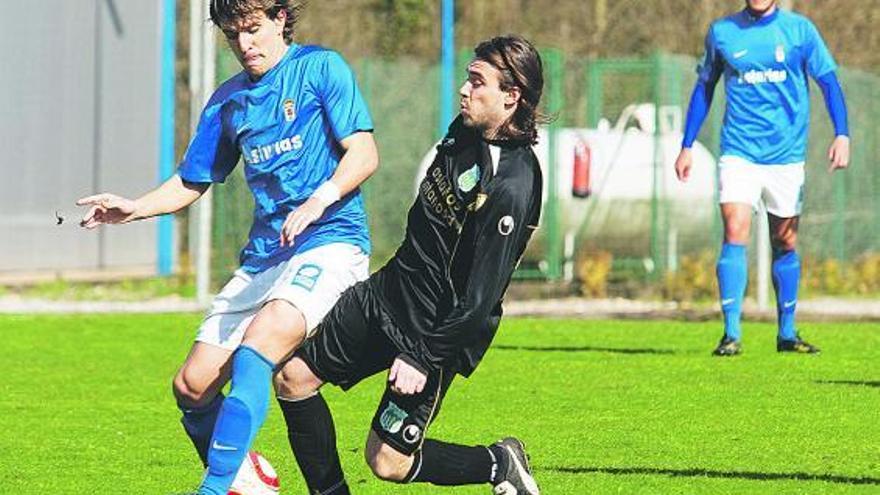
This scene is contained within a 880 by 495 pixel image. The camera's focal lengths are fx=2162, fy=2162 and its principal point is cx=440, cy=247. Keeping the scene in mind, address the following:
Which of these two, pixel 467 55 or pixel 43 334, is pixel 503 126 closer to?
pixel 43 334

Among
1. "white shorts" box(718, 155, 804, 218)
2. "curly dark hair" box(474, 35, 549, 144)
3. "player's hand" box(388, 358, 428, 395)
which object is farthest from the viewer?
"white shorts" box(718, 155, 804, 218)

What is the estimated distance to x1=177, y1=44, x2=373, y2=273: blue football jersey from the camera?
7.18 m

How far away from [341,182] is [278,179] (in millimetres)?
347

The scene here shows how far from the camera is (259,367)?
22.3 feet

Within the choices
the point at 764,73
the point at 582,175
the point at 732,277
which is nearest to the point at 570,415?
the point at 732,277

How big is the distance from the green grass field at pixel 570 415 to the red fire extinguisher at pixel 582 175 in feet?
18.2

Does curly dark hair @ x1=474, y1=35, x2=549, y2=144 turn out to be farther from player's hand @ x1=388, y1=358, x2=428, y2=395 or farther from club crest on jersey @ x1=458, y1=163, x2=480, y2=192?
player's hand @ x1=388, y1=358, x2=428, y2=395

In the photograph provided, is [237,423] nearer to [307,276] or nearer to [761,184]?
[307,276]

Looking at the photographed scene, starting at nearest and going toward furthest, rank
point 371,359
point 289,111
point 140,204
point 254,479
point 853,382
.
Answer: point 371,359 < point 289,111 < point 254,479 < point 140,204 < point 853,382

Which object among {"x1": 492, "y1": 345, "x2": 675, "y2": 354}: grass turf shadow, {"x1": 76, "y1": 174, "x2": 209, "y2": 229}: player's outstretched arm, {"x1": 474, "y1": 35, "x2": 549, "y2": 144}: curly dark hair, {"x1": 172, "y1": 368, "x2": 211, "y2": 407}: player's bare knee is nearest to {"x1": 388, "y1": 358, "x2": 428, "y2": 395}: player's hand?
{"x1": 474, "y1": 35, "x2": 549, "y2": 144}: curly dark hair

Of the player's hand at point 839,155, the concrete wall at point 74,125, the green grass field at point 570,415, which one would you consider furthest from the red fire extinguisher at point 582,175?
the player's hand at point 839,155

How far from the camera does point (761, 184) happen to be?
1266cm

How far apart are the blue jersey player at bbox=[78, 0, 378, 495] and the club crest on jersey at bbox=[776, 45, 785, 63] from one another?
5.81 meters

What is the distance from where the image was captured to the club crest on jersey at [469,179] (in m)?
6.47
